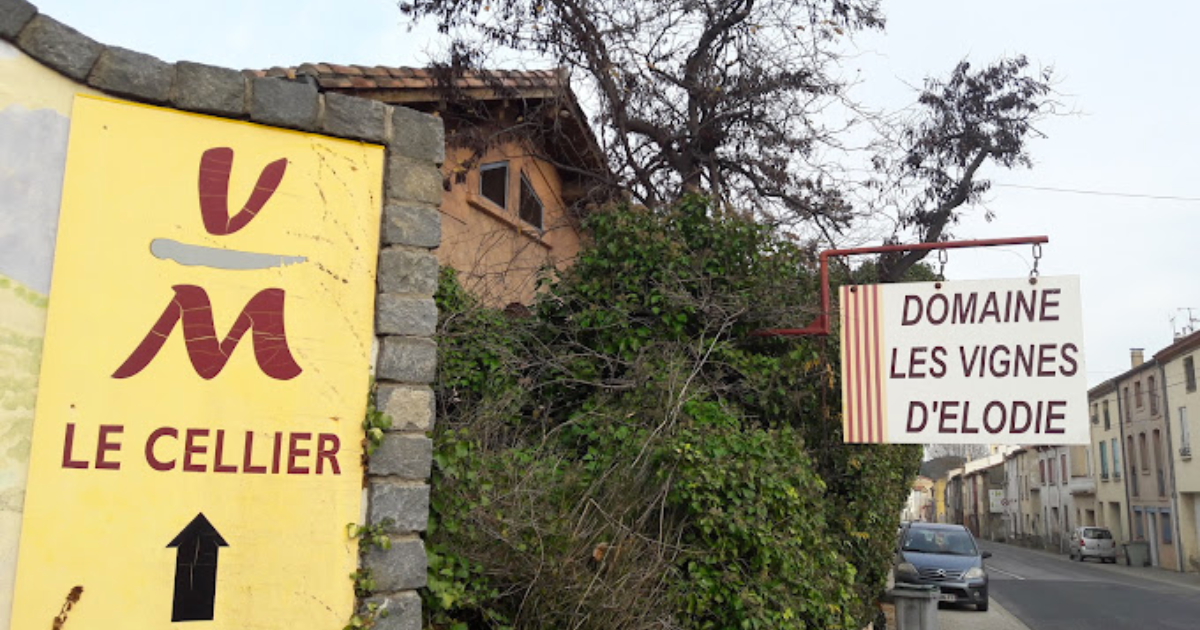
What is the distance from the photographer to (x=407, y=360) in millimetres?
4449

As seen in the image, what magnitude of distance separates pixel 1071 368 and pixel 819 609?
2334mm

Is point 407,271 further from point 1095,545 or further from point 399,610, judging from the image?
point 1095,545

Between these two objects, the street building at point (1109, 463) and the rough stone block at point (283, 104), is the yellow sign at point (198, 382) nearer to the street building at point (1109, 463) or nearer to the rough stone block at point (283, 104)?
the rough stone block at point (283, 104)

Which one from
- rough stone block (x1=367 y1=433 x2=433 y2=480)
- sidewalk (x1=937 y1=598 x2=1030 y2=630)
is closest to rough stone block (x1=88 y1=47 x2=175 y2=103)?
rough stone block (x1=367 y1=433 x2=433 y2=480)

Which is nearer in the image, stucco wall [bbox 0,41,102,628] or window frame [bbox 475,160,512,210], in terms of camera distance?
stucco wall [bbox 0,41,102,628]

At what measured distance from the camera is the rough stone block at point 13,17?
145 inches

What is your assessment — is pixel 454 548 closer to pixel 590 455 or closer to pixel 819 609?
pixel 590 455

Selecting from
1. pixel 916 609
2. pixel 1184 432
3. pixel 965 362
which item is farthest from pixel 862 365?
pixel 1184 432

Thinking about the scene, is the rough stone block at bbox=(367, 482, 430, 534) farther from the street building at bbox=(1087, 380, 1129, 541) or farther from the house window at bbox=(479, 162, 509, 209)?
the street building at bbox=(1087, 380, 1129, 541)

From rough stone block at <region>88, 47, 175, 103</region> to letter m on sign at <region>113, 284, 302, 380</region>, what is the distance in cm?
85

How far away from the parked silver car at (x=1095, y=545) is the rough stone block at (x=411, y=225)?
41763mm

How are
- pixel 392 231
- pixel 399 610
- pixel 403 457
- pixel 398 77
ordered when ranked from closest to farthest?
pixel 399 610 < pixel 403 457 < pixel 392 231 < pixel 398 77

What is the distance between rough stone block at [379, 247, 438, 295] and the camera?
444 cm

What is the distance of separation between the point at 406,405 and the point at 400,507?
48 cm
